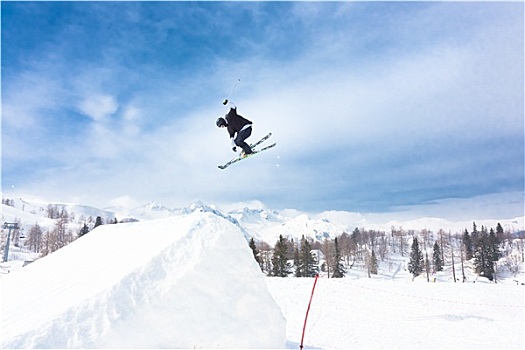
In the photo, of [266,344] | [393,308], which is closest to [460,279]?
[393,308]

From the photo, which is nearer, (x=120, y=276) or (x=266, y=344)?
(x=120, y=276)

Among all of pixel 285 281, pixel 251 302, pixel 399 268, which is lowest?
pixel 399 268

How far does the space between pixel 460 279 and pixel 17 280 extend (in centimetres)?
8368

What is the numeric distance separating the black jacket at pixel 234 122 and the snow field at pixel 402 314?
7.55 meters

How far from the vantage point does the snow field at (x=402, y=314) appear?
14820 mm

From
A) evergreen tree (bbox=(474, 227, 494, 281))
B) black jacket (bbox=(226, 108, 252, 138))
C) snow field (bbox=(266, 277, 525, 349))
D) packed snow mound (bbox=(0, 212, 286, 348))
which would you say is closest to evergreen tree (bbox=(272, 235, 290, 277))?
snow field (bbox=(266, 277, 525, 349))

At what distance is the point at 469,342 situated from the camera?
1480cm

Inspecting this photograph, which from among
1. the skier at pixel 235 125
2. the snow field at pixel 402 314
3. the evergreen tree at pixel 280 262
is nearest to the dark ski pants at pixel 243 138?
the skier at pixel 235 125

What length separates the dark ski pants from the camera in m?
11.4

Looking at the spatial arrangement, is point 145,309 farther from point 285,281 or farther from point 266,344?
point 285,281

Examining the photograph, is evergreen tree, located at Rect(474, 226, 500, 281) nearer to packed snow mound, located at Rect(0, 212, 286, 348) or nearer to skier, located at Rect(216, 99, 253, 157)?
skier, located at Rect(216, 99, 253, 157)

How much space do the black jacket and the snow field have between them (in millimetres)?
7555

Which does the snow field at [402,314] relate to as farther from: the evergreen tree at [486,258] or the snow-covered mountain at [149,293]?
the evergreen tree at [486,258]

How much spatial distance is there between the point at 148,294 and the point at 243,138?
20.3 ft
